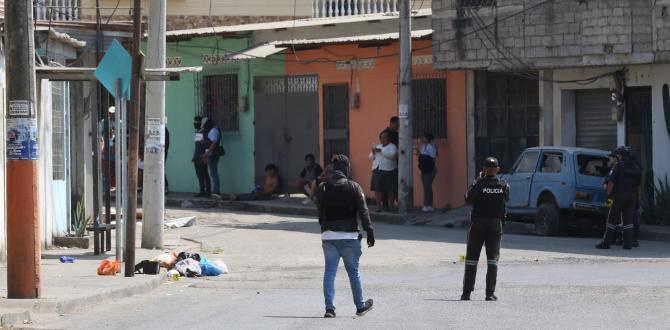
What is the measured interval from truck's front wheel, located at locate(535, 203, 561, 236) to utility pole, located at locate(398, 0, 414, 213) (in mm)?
4131

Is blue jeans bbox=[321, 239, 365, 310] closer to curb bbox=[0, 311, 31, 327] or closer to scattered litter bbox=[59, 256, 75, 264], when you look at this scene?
curb bbox=[0, 311, 31, 327]

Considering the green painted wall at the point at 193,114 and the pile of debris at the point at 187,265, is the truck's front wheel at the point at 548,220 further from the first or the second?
the green painted wall at the point at 193,114

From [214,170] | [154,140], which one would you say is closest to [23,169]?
[154,140]

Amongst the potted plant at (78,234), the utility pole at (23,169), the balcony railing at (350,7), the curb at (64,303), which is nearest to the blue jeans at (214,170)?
the balcony railing at (350,7)

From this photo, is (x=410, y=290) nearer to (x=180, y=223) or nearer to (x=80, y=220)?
(x=80, y=220)

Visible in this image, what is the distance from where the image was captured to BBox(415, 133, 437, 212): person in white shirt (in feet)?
89.6

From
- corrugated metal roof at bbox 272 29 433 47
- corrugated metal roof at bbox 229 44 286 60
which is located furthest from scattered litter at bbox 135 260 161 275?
corrugated metal roof at bbox 229 44 286 60

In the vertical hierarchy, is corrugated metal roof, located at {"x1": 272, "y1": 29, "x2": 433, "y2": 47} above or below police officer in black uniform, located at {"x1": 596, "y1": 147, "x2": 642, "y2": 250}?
above

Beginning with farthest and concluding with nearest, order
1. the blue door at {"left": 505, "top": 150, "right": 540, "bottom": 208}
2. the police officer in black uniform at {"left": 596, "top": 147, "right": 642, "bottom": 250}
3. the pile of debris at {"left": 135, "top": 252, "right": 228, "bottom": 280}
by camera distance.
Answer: the blue door at {"left": 505, "top": 150, "right": 540, "bottom": 208}
the police officer in black uniform at {"left": 596, "top": 147, "right": 642, "bottom": 250}
the pile of debris at {"left": 135, "top": 252, "right": 228, "bottom": 280}

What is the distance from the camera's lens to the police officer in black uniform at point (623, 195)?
20.3m

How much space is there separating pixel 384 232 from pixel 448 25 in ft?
18.9

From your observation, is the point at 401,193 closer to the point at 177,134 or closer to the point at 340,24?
the point at 340,24

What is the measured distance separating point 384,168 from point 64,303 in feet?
49.6

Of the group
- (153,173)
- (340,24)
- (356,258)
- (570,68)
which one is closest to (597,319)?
(356,258)
